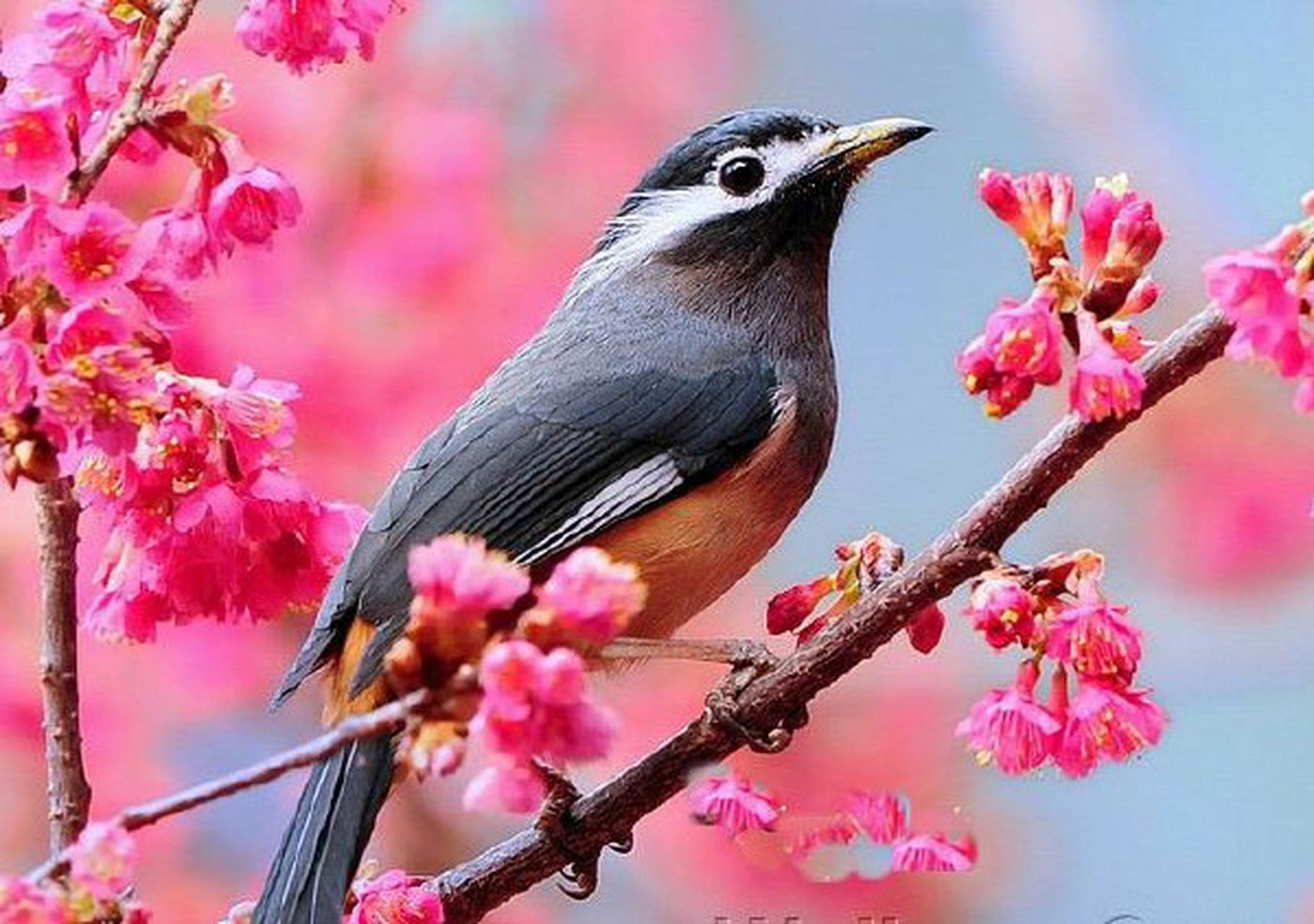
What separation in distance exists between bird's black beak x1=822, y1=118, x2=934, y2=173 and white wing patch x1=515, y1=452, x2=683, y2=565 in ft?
1.31

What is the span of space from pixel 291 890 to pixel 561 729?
538 mm

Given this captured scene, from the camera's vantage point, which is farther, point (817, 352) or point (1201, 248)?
point (1201, 248)

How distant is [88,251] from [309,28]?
28 cm

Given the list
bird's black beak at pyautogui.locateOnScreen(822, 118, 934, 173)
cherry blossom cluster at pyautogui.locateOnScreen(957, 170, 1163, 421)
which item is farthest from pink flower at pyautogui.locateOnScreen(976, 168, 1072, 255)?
bird's black beak at pyautogui.locateOnScreen(822, 118, 934, 173)

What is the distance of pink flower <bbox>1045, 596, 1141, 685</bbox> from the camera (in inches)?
59.2

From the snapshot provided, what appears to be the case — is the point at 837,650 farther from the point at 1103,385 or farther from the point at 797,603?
the point at 1103,385

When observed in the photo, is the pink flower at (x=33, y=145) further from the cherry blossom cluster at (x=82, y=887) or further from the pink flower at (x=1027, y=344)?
the pink flower at (x=1027, y=344)

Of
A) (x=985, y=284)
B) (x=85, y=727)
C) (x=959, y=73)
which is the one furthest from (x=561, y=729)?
(x=959, y=73)

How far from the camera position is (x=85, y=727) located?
3.09 meters

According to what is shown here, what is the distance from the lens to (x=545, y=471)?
2.06 meters

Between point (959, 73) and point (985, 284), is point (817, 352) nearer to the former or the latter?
point (985, 284)

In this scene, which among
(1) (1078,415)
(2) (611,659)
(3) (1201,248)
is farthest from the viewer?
(3) (1201,248)

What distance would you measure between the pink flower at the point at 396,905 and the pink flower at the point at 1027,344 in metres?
0.58

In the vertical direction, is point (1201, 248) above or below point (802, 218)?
above
